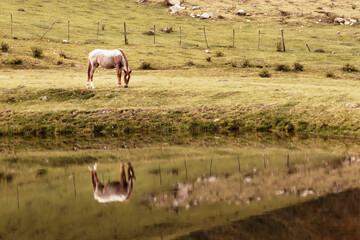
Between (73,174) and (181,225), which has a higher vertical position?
(181,225)

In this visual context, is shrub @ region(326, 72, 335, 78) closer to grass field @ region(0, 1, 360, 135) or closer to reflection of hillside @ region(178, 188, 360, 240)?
grass field @ region(0, 1, 360, 135)

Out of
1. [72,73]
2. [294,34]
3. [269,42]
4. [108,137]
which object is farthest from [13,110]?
[294,34]

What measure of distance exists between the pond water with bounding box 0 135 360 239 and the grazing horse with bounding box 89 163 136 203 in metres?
0.23

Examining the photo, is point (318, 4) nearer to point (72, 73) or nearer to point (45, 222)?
point (72, 73)

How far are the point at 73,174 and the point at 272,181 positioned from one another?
8.04m

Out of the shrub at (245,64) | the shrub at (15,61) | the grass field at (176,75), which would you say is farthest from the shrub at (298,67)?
the shrub at (15,61)

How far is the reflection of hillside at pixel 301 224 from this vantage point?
11.6 meters

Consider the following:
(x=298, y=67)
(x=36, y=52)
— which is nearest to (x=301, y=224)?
(x=298, y=67)

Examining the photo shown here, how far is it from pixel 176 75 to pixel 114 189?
34704mm

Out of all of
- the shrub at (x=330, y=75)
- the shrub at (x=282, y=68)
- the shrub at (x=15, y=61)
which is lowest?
the shrub at (x=15, y=61)

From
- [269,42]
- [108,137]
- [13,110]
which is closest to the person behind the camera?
[108,137]

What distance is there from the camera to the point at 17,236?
492 inches

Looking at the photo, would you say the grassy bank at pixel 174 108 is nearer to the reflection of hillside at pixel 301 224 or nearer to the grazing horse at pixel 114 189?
the grazing horse at pixel 114 189

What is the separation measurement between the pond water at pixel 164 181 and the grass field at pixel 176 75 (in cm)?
390
